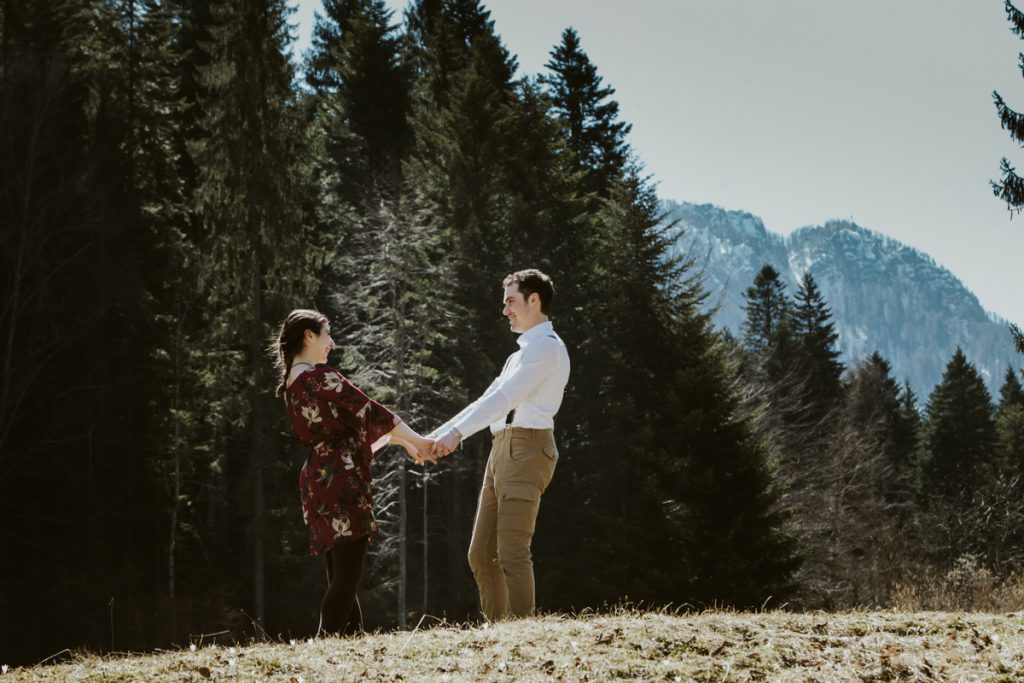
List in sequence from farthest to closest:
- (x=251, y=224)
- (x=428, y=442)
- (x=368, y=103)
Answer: (x=368, y=103) < (x=251, y=224) < (x=428, y=442)

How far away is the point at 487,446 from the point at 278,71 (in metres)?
12.7

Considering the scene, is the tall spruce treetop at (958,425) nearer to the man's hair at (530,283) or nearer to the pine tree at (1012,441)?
the pine tree at (1012,441)

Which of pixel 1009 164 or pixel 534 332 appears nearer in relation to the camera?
pixel 534 332

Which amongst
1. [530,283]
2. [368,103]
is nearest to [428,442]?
[530,283]

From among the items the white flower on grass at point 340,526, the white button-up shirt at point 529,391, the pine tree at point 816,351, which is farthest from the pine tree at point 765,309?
the white flower on grass at point 340,526

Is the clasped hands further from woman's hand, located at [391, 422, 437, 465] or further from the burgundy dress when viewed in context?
the burgundy dress

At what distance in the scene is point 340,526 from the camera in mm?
5137

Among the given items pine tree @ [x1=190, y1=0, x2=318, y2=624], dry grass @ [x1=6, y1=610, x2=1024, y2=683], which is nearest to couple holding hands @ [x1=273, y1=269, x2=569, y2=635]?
dry grass @ [x1=6, y1=610, x2=1024, y2=683]

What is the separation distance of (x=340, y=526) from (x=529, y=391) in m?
1.42

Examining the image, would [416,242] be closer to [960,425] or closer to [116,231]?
[116,231]

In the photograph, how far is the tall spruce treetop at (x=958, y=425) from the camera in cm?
4991

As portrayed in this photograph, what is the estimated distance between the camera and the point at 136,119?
2512cm

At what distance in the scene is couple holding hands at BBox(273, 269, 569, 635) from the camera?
5.18 metres

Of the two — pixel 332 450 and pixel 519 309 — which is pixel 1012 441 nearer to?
pixel 519 309
